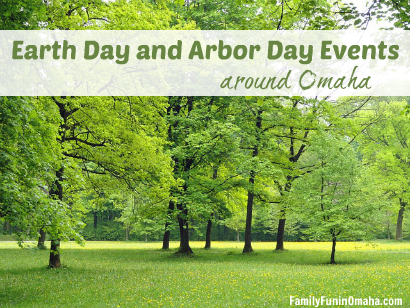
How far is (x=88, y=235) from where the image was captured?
198ft

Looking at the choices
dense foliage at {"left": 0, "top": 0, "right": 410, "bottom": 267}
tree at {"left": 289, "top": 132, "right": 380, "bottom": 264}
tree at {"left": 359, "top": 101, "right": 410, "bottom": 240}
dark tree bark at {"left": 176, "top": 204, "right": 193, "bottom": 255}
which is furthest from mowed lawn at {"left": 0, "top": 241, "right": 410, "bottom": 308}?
tree at {"left": 359, "top": 101, "right": 410, "bottom": 240}

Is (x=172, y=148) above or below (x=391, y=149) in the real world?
below

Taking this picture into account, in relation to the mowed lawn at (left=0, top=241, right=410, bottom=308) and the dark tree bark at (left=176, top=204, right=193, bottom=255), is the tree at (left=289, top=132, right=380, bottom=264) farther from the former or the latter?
the dark tree bark at (left=176, top=204, right=193, bottom=255)

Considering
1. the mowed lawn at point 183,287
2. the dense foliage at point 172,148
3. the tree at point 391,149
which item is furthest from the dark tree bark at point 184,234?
the tree at point 391,149

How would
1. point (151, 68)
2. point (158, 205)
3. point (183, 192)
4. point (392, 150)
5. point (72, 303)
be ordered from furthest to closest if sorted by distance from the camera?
point (392, 150), point (158, 205), point (183, 192), point (151, 68), point (72, 303)

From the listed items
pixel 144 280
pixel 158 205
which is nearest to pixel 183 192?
pixel 158 205

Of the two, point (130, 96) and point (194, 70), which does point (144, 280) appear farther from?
point (194, 70)

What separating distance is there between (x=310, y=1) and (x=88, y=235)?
58.7 m

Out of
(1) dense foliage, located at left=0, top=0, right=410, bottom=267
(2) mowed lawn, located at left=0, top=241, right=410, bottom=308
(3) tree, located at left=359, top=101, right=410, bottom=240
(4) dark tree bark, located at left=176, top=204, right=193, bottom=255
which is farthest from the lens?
(3) tree, located at left=359, top=101, right=410, bottom=240

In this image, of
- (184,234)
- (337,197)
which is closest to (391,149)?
(337,197)

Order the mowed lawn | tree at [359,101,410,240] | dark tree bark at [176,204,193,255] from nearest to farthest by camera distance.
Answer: the mowed lawn → dark tree bark at [176,204,193,255] → tree at [359,101,410,240]

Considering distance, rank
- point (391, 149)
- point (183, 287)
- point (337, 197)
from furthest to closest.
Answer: point (391, 149), point (337, 197), point (183, 287)

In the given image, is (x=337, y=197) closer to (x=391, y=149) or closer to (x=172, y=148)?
(x=172, y=148)

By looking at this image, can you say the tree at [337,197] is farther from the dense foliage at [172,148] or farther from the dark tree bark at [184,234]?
the dark tree bark at [184,234]
